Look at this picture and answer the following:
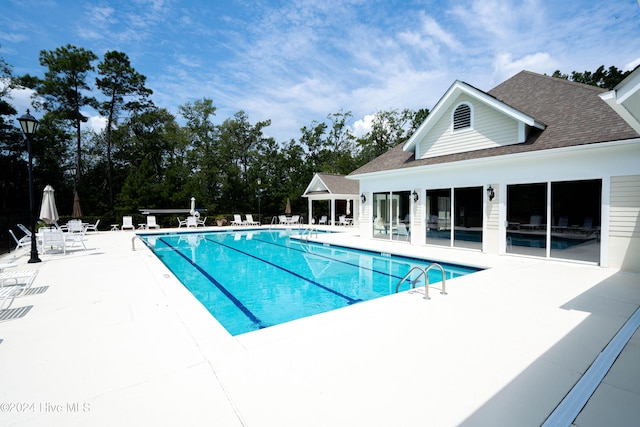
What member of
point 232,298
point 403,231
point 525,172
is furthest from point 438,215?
point 232,298

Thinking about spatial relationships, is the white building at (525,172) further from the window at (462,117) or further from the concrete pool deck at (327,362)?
the concrete pool deck at (327,362)

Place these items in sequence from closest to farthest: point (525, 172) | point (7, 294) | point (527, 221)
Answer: point (7, 294)
point (525, 172)
point (527, 221)

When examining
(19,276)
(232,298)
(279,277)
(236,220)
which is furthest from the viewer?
(236,220)

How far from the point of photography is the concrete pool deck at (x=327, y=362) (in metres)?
2.40

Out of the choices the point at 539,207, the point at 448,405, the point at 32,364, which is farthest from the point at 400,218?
the point at 32,364

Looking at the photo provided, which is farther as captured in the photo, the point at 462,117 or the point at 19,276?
the point at 462,117

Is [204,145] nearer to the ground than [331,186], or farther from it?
farther from it

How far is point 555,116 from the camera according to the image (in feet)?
31.3

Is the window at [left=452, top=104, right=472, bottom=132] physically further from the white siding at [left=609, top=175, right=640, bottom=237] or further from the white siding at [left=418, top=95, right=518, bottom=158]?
the white siding at [left=609, top=175, right=640, bottom=237]

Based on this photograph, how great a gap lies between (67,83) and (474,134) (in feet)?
109

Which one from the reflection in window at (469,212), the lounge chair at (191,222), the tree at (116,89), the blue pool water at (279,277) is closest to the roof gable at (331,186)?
the lounge chair at (191,222)

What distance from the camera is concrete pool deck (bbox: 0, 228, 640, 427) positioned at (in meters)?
2.40

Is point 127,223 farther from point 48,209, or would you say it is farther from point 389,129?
point 389,129

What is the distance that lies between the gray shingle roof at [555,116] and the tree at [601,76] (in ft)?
82.9
